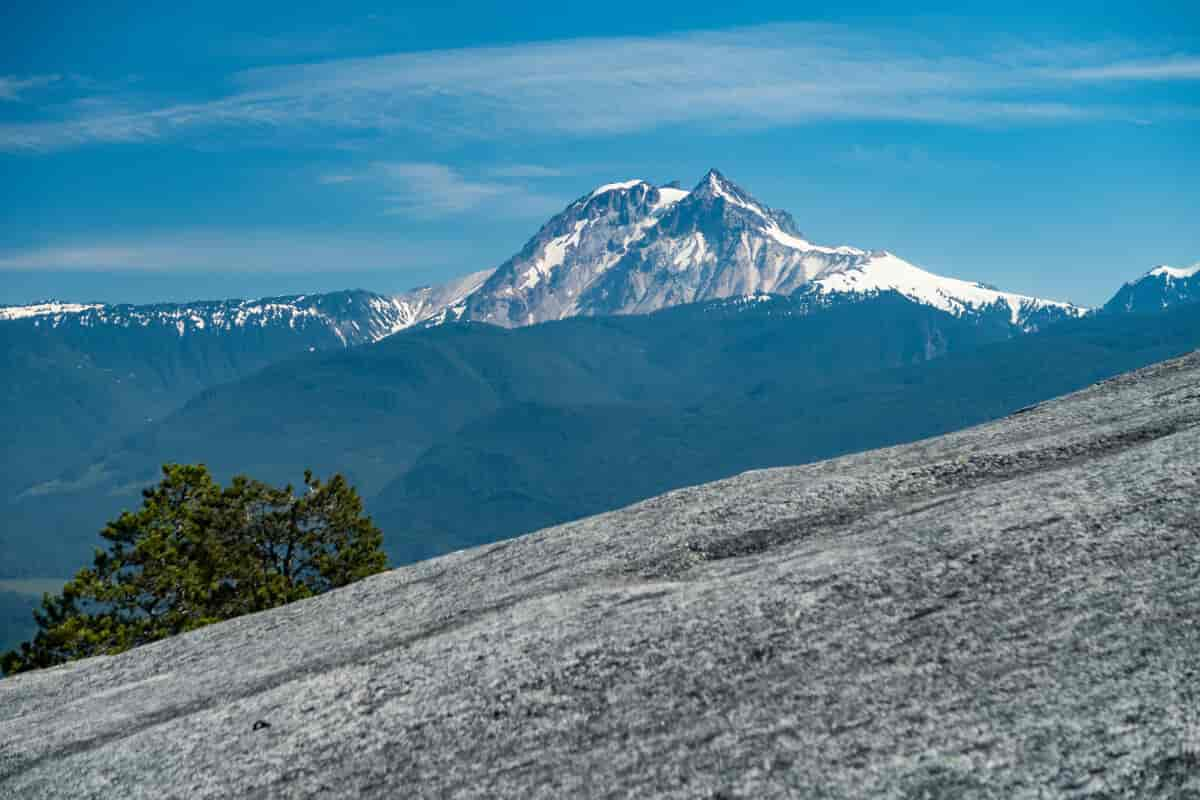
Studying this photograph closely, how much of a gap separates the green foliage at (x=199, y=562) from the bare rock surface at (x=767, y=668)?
1869cm

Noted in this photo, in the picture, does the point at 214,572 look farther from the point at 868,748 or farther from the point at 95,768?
the point at 868,748

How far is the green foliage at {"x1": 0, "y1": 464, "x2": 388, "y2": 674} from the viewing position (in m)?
47.5

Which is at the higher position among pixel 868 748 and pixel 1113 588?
pixel 1113 588

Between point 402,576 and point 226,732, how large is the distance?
41.7 feet

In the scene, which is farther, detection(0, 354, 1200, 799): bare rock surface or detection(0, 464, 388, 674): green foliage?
detection(0, 464, 388, 674): green foliage

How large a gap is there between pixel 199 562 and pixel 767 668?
42.8 meters

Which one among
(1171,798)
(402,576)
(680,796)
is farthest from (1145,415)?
(402,576)

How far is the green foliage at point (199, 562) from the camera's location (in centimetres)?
4750

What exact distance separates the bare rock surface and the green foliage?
18.7 m

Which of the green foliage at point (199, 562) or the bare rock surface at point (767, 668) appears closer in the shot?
the bare rock surface at point (767, 668)

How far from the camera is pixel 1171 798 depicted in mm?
13789

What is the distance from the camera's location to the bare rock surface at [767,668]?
15664mm

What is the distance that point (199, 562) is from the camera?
2127 inches

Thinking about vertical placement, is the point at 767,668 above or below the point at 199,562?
above
